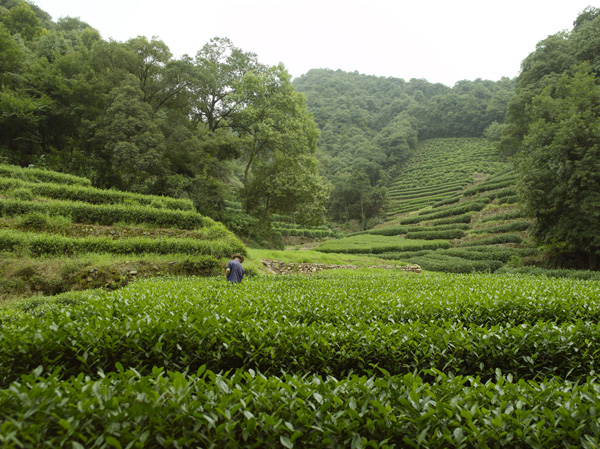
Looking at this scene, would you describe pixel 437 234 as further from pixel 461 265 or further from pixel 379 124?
pixel 379 124

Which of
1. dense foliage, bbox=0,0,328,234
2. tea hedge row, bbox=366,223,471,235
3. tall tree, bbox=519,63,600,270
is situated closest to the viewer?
tall tree, bbox=519,63,600,270

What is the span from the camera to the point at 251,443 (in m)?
1.84

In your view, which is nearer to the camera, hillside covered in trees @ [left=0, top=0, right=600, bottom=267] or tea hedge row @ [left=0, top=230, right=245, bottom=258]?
tea hedge row @ [left=0, top=230, right=245, bottom=258]

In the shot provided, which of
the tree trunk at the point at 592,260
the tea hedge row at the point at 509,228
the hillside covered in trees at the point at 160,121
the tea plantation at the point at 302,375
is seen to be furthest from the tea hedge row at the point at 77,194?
the tea hedge row at the point at 509,228

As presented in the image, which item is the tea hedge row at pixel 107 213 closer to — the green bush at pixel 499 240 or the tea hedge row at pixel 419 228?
the green bush at pixel 499 240

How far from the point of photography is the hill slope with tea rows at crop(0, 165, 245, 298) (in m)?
8.71

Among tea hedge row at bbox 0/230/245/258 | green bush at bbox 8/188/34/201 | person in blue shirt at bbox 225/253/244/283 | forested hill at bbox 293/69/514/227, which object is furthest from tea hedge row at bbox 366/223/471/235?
green bush at bbox 8/188/34/201

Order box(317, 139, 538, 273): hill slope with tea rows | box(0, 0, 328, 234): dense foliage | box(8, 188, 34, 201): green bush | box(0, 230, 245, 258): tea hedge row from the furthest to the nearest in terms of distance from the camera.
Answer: box(317, 139, 538, 273): hill slope with tea rows
box(0, 0, 328, 234): dense foliage
box(8, 188, 34, 201): green bush
box(0, 230, 245, 258): tea hedge row

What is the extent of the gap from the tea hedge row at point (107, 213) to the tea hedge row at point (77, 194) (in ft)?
3.20

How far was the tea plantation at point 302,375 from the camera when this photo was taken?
1812 millimetres

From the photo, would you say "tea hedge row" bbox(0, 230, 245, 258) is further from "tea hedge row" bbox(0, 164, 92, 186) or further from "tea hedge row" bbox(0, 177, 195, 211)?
"tea hedge row" bbox(0, 164, 92, 186)

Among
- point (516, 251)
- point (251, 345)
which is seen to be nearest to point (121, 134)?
point (251, 345)

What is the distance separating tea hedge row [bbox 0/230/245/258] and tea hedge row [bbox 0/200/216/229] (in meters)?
1.87

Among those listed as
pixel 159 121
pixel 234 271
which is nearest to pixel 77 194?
→ pixel 159 121
